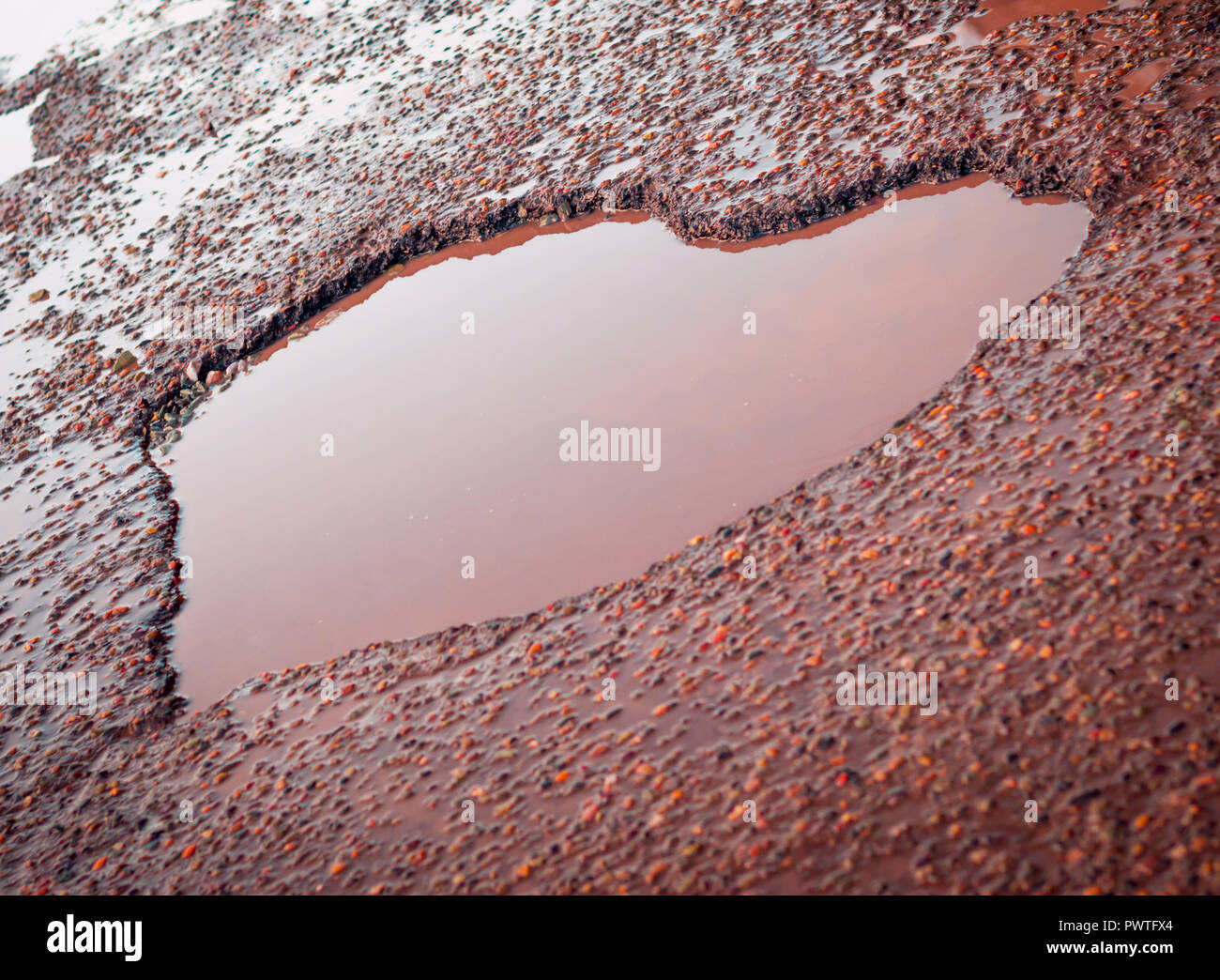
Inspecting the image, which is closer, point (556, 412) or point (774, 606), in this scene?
point (774, 606)

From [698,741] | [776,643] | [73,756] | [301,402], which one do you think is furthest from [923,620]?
[301,402]

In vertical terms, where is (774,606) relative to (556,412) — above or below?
below

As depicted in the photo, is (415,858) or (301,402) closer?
(415,858)

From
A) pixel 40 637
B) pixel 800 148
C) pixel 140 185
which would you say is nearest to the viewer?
pixel 40 637

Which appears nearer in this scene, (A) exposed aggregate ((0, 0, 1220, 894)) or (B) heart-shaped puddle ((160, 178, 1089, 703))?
(A) exposed aggregate ((0, 0, 1220, 894))

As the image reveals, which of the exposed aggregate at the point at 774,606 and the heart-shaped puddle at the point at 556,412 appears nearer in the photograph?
the exposed aggregate at the point at 774,606

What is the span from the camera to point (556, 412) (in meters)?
8.40

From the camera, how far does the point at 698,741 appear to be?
5199 millimetres

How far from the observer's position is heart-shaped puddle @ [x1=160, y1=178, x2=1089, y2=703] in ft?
23.2

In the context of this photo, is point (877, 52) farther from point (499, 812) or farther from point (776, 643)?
point (499, 812)

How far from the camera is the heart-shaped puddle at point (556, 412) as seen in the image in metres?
7.07
